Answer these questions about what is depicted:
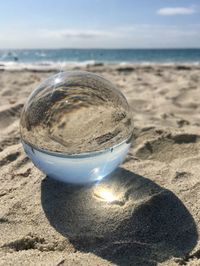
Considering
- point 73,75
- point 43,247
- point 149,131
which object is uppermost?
point 73,75

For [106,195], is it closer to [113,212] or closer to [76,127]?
[113,212]

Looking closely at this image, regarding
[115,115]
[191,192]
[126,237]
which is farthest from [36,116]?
[191,192]

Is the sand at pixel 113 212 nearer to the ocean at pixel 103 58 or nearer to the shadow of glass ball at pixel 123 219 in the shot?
the shadow of glass ball at pixel 123 219

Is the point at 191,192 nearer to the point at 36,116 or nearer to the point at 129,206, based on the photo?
the point at 129,206

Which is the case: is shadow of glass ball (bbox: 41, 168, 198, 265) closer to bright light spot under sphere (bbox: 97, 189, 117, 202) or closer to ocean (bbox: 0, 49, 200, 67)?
bright light spot under sphere (bbox: 97, 189, 117, 202)

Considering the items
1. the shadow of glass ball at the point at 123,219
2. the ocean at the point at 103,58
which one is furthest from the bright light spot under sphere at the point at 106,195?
the ocean at the point at 103,58

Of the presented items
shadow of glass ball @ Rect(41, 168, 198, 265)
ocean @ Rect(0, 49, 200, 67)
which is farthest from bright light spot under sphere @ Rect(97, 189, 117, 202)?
ocean @ Rect(0, 49, 200, 67)

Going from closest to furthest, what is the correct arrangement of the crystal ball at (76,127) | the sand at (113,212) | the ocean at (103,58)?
the sand at (113,212) → the crystal ball at (76,127) → the ocean at (103,58)
